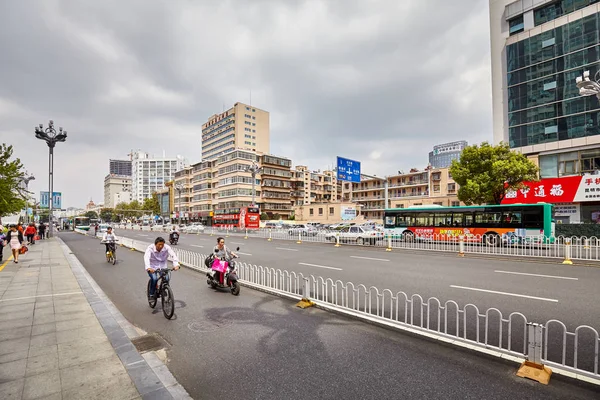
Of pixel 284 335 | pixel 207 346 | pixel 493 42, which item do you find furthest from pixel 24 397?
pixel 493 42

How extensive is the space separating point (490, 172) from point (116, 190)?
197047 millimetres

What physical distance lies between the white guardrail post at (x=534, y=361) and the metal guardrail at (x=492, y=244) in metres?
12.8

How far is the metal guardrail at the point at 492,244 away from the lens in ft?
48.8

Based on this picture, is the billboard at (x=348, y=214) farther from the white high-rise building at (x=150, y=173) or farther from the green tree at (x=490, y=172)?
the white high-rise building at (x=150, y=173)

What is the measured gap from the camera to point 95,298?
754cm

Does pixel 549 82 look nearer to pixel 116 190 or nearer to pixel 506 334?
pixel 506 334

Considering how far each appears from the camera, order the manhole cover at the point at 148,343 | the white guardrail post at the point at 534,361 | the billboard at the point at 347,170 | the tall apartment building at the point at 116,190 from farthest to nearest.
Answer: the tall apartment building at the point at 116,190
the billboard at the point at 347,170
the manhole cover at the point at 148,343
the white guardrail post at the point at 534,361

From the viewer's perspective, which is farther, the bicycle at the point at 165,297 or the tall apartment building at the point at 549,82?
the tall apartment building at the point at 549,82

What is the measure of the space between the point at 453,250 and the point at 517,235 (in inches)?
215

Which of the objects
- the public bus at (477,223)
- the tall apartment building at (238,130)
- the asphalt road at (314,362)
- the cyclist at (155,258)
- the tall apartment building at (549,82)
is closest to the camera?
the asphalt road at (314,362)

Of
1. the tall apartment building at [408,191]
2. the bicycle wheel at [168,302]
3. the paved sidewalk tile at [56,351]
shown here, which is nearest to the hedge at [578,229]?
the tall apartment building at [408,191]

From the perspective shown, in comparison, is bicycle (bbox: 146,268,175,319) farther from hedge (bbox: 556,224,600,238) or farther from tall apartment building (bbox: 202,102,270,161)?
tall apartment building (bbox: 202,102,270,161)

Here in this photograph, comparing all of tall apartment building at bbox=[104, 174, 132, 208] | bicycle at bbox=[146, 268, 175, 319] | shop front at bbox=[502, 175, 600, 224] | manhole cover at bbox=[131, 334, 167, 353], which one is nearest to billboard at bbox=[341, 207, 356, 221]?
shop front at bbox=[502, 175, 600, 224]

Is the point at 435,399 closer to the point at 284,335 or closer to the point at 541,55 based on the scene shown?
the point at 284,335
